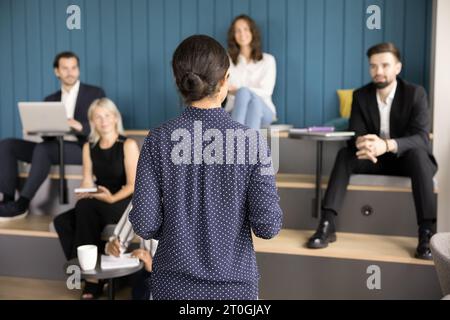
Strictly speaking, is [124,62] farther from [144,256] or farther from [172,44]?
[144,256]

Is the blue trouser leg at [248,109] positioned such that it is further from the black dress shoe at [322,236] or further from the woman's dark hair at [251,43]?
the black dress shoe at [322,236]

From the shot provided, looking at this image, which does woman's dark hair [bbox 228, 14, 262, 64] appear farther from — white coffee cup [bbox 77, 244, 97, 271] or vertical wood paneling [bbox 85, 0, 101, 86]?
white coffee cup [bbox 77, 244, 97, 271]

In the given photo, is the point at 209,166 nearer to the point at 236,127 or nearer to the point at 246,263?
the point at 236,127

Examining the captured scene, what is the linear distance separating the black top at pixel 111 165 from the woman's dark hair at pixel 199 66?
1785mm

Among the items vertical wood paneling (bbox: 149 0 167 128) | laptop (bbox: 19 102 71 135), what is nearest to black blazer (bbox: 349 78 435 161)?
laptop (bbox: 19 102 71 135)

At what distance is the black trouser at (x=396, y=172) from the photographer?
255 centimetres

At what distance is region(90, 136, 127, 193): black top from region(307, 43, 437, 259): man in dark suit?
108 cm

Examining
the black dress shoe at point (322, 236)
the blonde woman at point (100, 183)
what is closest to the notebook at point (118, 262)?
the blonde woman at point (100, 183)

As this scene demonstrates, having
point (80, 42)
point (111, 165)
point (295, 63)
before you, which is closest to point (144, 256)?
point (111, 165)

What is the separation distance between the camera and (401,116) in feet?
9.11

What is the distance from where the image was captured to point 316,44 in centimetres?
392

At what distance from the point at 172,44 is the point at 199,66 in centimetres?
318

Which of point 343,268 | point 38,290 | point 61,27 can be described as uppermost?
point 61,27
